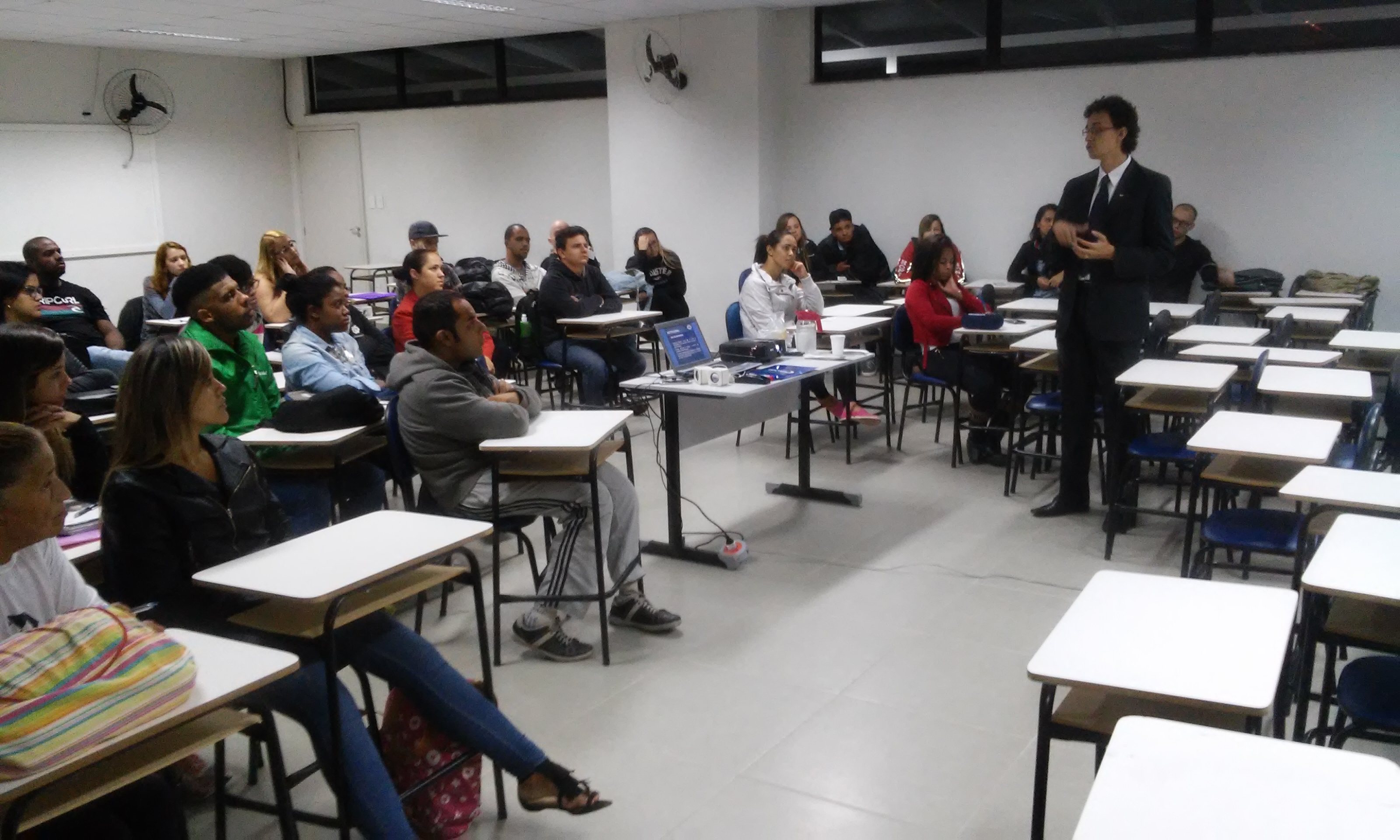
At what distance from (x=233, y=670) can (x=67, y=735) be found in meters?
0.28

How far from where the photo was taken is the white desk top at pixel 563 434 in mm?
3166

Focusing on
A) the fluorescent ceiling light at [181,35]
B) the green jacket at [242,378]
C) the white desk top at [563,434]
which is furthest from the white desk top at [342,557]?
the fluorescent ceiling light at [181,35]

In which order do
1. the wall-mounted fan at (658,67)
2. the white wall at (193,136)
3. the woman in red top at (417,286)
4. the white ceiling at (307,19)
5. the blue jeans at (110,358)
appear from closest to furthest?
the blue jeans at (110,358)
the woman in red top at (417,286)
the white ceiling at (307,19)
the wall-mounted fan at (658,67)
the white wall at (193,136)

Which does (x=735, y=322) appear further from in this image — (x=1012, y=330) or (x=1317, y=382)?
(x=1317, y=382)

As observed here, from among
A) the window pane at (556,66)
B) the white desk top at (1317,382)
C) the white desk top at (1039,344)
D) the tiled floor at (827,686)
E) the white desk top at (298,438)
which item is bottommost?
the tiled floor at (827,686)

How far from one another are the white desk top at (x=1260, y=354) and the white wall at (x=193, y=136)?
373 inches

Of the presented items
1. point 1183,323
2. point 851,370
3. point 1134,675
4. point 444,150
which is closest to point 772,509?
point 851,370

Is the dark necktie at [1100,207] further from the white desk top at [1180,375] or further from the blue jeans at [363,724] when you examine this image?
the blue jeans at [363,724]

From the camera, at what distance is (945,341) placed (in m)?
5.66

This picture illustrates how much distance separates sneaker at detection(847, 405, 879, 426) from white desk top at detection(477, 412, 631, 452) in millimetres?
2420

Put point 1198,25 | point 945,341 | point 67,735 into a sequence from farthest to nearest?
point 1198,25 → point 945,341 → point 67,735

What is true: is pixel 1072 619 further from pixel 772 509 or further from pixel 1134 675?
pixel 772 509

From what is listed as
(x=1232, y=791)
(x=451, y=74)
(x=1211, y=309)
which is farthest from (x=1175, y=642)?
(x=451, y=74)

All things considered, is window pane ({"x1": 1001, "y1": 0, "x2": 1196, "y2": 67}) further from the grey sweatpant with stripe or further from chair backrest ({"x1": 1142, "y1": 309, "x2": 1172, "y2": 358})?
the grey sweatpant with stripe
